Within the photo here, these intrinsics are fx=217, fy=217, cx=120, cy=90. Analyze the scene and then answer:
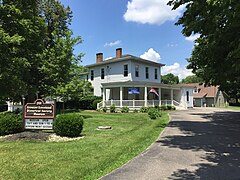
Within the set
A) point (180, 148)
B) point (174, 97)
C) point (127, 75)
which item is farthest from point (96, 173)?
point (174, 97)

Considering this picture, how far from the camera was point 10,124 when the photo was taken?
1023 centimetres

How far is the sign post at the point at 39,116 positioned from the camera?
1055 centimetres

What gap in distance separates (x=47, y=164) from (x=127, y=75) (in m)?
24.6

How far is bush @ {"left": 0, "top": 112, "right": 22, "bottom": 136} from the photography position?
397 inches

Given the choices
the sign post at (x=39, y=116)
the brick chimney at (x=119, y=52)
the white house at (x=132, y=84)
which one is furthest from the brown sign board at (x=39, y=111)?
the brick chimney at (x=119, y=52)

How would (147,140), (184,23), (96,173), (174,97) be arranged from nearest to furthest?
(96,173) → (147,140) → (184,23) → (174,97)

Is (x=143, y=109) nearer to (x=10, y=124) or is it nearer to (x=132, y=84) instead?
(x=132, y=84)

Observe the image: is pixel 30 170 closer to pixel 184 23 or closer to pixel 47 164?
pixel 47 164

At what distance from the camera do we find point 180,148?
7.98 m

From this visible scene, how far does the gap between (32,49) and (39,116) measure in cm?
918

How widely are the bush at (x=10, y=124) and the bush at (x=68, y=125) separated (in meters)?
2.06

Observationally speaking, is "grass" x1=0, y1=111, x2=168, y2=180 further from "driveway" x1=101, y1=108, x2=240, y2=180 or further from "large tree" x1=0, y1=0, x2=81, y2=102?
"large tree" x1=0, y1=0, x2=81, y2=102

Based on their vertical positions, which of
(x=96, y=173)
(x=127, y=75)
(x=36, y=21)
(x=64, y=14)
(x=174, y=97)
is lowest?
(x=96, y=173)

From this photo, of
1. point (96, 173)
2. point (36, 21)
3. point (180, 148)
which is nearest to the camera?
point (96, 173)
